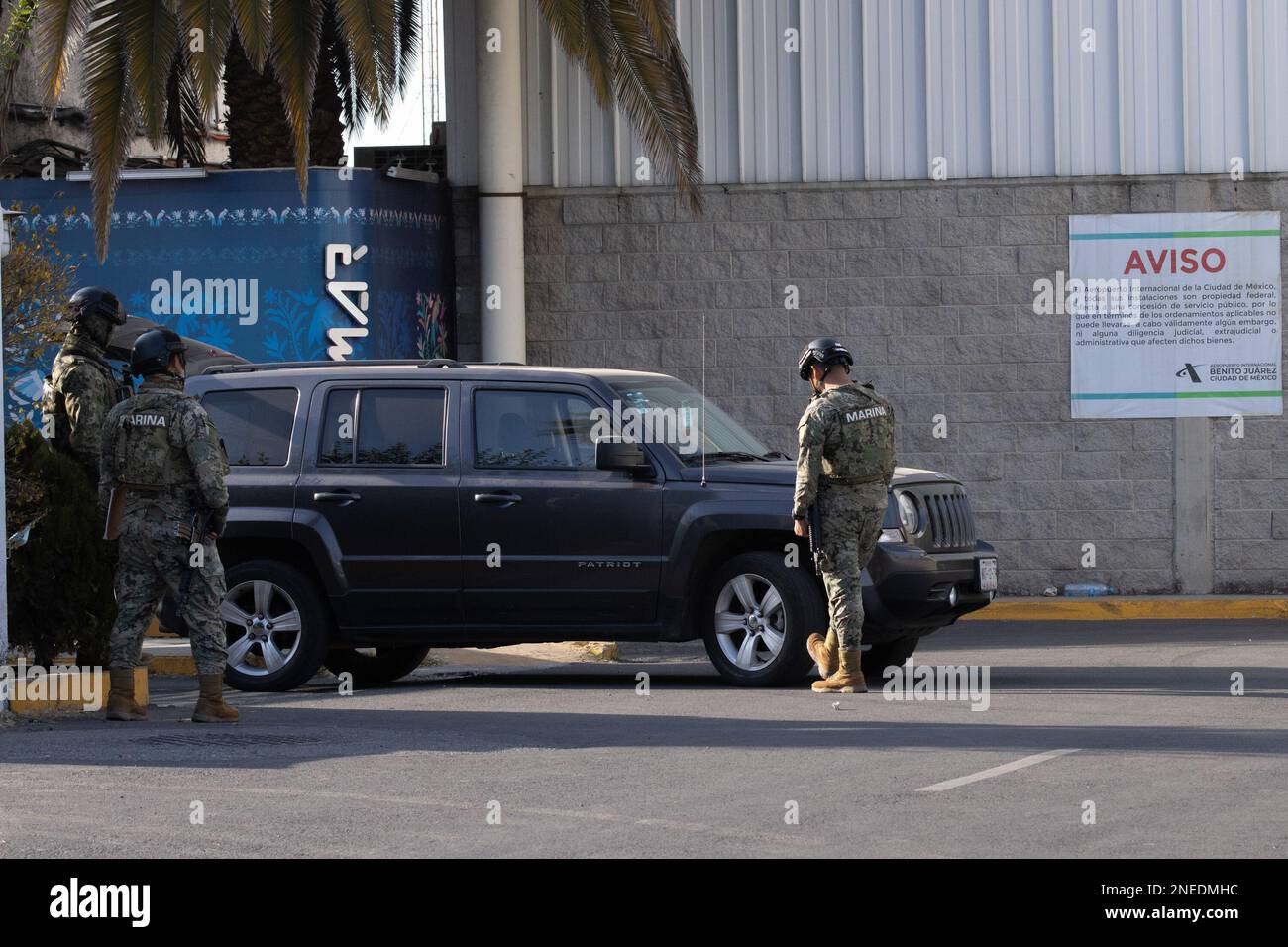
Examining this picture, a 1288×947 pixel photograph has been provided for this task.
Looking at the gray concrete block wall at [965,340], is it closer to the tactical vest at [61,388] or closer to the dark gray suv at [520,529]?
the dark gray suv at [520,529]

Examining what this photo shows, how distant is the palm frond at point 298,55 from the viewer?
16109 millimetres

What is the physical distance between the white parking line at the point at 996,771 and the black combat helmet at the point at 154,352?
456cm

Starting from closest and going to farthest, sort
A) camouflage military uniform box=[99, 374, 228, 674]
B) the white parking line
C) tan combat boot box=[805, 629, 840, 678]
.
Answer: the white parking line → camouflage military uniform box=[99, 374, 228, 674] → tan combat boot box=[805, 629, 840, 678]

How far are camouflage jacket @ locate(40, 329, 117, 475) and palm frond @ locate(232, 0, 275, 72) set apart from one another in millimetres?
4410

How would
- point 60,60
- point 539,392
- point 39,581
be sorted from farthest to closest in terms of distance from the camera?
point 60,60 < point 539,392 < point 39,581

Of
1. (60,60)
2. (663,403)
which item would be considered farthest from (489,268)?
(663,403)

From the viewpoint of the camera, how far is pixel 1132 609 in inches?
682

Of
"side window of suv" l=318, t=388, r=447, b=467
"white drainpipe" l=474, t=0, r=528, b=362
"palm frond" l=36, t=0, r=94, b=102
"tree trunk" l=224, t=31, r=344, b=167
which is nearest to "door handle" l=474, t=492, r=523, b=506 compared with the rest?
"side window of suv" l=318, t=388, r=447, b=467

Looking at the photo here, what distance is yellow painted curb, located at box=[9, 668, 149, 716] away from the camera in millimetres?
10523

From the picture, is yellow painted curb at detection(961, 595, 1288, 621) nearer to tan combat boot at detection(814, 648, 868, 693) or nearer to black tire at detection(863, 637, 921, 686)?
black tire at detection(863, 637, 921, 686)

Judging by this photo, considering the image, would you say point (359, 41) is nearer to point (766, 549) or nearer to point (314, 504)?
point (314, 504)

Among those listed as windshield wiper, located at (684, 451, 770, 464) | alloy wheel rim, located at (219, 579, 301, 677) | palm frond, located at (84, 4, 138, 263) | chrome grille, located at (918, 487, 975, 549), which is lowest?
alloy wheel rim, located at (219, 579, 301, 677)

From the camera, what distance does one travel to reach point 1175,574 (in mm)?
18375
